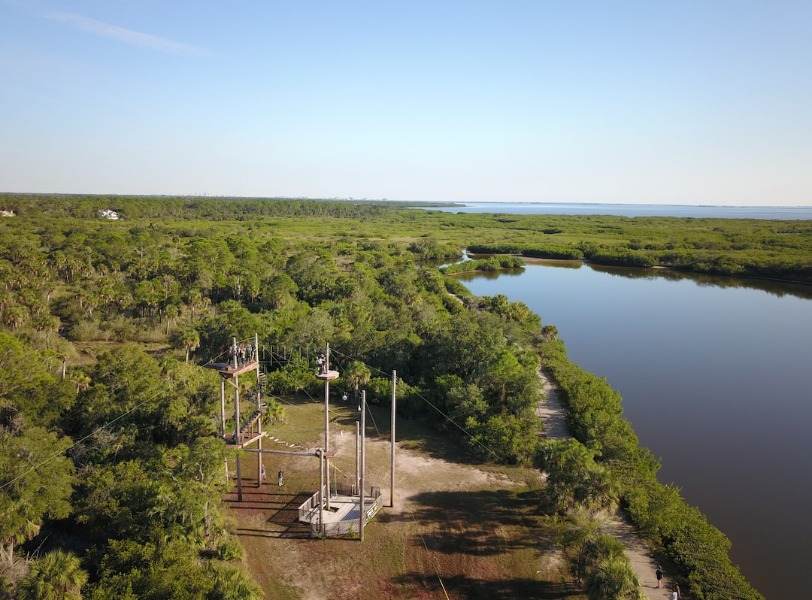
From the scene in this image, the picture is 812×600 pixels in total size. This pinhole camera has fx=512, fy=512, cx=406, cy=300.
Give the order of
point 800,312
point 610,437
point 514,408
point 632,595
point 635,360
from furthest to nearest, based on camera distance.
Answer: point 800,312 < point 635,360 < point 514,408 < point 610,437 < point 632,595

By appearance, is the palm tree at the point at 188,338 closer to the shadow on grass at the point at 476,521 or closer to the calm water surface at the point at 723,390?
the shadow on grass at the point at 476,521

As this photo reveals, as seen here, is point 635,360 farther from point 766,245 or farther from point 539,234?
point 539,234

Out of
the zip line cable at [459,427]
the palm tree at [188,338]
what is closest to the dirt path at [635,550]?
the zip line cable at [459,427]

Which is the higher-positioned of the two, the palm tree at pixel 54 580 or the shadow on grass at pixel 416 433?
the palm tree at pixel 54 580

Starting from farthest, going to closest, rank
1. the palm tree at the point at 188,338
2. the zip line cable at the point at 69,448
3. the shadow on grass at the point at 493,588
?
the palm tree at the point at 188,338 → the shadow on grass at the point at 493,588 → the zip line cable at the point at 69,448

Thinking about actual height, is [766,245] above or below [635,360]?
above

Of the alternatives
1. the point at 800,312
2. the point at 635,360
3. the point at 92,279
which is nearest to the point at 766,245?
the point at 800,312

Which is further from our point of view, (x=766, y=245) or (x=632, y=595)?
(x=766, y=245)

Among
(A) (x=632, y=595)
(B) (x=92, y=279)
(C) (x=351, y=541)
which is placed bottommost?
(C) (x=351, y=541)
